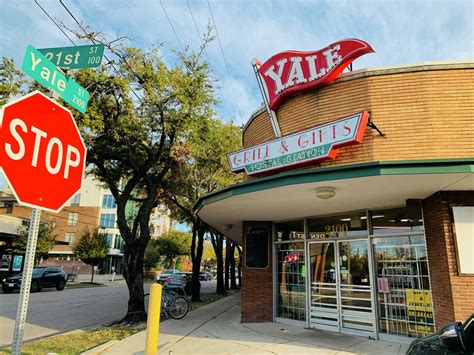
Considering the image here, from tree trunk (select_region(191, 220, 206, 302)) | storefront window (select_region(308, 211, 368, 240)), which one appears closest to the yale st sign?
storefront window (select_region(308, 211, 368, 240))

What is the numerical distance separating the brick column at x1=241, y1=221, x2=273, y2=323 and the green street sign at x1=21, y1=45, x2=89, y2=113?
8.16 m

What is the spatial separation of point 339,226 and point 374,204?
1301mm

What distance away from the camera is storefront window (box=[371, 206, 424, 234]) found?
26.7 feet

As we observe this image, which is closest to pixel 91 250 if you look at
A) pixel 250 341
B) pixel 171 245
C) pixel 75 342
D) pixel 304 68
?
pixel 171 245

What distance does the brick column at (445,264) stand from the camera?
21.8 ft

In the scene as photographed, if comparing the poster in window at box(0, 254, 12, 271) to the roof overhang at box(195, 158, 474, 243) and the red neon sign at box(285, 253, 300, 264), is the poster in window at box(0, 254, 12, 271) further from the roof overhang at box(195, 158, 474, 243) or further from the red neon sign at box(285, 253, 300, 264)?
the red neon sign at box(285, 253, 300, 264)

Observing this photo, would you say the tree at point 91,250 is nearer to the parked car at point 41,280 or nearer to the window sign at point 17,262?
the window sign at point 17,262

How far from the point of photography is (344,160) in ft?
24.5

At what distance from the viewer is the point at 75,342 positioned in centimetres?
834

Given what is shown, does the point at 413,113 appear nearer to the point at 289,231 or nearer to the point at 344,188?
the point at 344,188

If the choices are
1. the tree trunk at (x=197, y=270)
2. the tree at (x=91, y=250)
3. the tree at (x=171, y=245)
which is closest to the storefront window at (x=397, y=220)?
the tree trunk at (x=197, y=270)

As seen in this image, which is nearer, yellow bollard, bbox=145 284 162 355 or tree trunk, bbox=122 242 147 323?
A: yellow bollard, bbox=145 284 162 355

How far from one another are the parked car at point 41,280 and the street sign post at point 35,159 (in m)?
24.2

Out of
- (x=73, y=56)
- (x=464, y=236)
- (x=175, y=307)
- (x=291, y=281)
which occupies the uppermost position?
(x=73, y=56)
